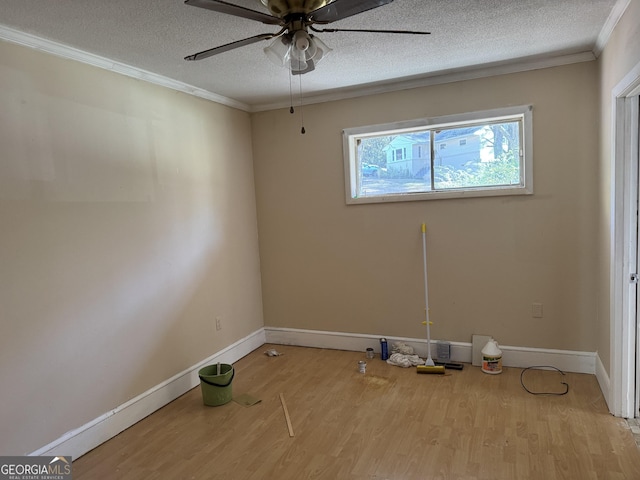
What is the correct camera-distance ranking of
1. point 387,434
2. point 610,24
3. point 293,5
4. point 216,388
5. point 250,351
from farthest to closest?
1. point 250,351
2. point 216,388
3. point 387,434
4. point 610,24
5. point 293,5

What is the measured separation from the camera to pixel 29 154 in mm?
2266

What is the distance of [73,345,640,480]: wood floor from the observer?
7.28 ft

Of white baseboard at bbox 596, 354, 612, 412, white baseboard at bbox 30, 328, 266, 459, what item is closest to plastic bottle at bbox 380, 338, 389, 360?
white baseboard at bbox 30, 328, 266, 459

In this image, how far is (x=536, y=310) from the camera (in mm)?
3324

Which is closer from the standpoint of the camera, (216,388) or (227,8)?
(227,8)

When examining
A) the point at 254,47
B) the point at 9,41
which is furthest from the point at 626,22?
the point at 9,41

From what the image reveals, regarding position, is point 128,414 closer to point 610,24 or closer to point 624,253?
point 624,253

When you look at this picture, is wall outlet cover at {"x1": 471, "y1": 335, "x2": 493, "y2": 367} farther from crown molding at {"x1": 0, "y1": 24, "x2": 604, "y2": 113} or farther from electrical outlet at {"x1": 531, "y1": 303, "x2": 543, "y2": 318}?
crown molding at {"x1": 0, "y1": 24, "x2": 604, "y2": 113}

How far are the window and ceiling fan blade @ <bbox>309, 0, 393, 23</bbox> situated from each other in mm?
1995

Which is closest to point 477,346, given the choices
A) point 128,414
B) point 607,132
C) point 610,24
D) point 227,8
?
point 607,132

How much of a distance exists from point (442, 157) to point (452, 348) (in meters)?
1.65

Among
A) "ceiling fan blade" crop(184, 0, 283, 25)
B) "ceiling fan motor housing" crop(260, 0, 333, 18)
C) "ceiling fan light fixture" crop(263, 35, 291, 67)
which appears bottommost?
"ceiling fan light fixture" crop(263, 35, 291, 67)

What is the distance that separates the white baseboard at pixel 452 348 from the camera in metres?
3.24

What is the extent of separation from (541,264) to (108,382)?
3.24m
